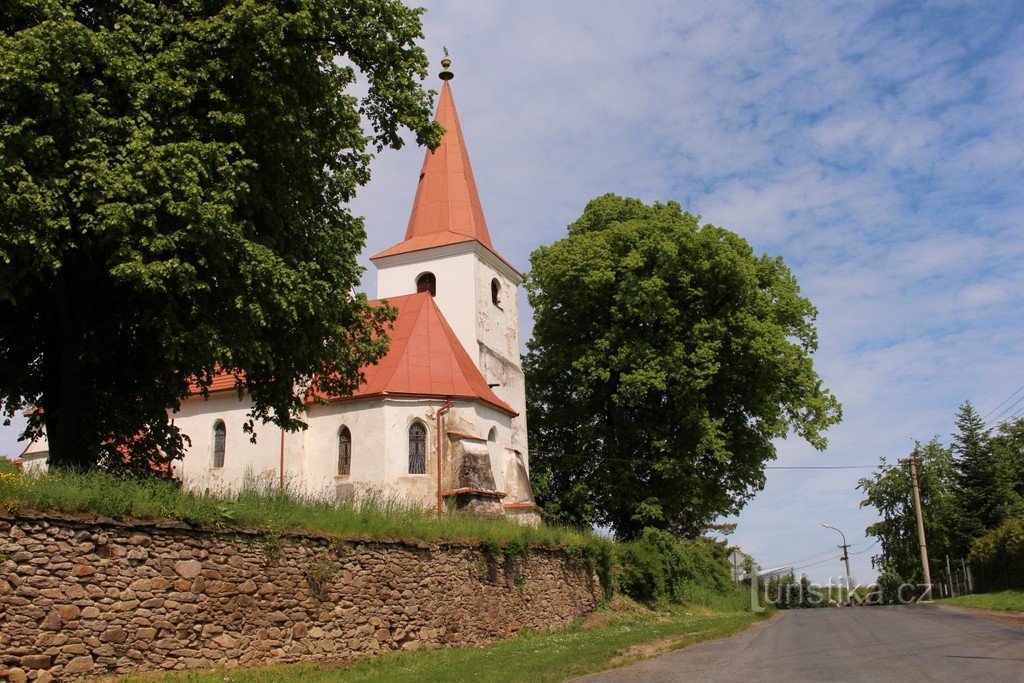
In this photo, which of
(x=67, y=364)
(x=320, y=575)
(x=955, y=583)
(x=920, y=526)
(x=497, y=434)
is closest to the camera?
(x=320, y=575)

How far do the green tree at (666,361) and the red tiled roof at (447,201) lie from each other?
328 cm

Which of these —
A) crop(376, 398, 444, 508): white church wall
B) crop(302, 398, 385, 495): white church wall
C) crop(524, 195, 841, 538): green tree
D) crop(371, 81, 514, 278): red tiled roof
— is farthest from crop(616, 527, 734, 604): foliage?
crop(371, 81, 514, 278): red tiled roof

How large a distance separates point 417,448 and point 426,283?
8.28 meters

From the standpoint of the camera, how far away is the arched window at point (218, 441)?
90.9ft

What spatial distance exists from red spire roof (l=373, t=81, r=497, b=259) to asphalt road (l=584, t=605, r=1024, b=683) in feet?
62.5

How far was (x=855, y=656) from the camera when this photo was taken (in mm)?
11508

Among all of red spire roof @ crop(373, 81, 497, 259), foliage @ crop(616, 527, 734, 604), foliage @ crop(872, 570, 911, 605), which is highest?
red spire roof @ crop(373, 81, 497, 259)

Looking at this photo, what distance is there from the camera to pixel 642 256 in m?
29.9

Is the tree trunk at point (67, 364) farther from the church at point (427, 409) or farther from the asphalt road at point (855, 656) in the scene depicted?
the asphalt road at point (855, 656)

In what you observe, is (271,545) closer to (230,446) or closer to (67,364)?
(67,364)

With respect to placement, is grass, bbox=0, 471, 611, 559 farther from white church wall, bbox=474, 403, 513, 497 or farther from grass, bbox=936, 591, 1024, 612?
grass, bbox=936, 591, 1024, 612

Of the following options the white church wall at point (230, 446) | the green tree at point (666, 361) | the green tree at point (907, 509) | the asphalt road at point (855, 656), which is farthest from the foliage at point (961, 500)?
the white church wall at point (230, 446)

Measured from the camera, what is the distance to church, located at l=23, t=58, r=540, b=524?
81.0ft

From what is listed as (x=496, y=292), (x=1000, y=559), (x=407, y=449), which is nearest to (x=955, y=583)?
(x=1000, y=559)
